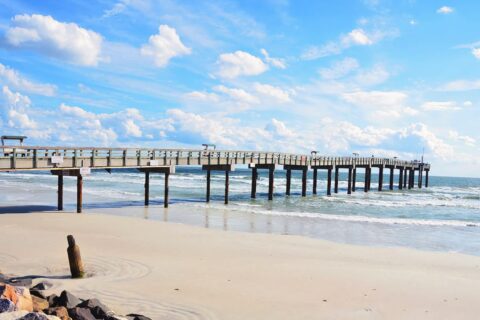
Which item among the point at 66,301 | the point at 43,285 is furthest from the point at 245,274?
the point at 66,301

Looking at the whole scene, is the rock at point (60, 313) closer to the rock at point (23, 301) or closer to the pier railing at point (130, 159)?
the rock at point (23, 301)

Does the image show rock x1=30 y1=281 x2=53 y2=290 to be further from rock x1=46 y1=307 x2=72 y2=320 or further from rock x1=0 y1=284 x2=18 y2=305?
rock x1=0 y1=284 x2=18 y2=305

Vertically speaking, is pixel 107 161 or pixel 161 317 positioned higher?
pixel 107 161

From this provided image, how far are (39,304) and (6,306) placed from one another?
1.27 m

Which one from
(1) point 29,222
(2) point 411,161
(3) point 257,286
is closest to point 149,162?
(1) point 29,222

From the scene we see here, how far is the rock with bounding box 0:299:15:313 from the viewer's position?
5694mm

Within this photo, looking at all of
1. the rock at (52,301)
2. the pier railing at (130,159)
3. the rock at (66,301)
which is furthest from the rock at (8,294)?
the pier railing at (130,159)

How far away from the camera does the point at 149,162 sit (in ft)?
85.7

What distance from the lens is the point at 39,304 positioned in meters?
6.94

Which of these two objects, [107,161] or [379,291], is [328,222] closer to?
[107,161]

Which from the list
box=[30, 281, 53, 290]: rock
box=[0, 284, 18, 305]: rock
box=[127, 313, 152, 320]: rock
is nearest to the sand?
box=[30, 281, 53, 290]: rock

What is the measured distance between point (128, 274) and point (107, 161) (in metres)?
13.7

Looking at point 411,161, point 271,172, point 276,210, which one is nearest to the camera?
point 276,210

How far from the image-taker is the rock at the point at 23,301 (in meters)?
6.14
